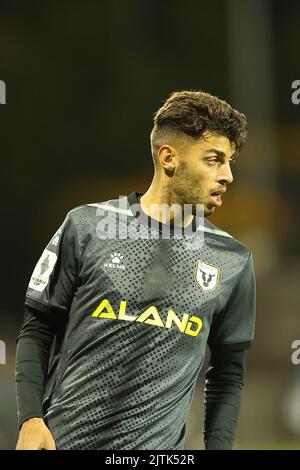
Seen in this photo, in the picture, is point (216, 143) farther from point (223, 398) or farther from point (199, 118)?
point (223, 398)

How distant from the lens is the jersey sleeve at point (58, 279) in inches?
125

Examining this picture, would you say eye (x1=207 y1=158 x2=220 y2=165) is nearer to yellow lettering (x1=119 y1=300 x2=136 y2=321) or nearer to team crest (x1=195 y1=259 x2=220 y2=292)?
team crest (x1=195 y1=259 x2=220 y2=292)

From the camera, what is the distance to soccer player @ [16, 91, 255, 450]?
3088mm

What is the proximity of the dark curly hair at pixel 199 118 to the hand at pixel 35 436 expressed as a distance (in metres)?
1.11

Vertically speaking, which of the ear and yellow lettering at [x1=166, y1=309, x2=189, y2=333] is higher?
the ear

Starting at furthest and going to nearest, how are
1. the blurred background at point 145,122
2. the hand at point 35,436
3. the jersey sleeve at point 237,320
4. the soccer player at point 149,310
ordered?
the blurred background at point 145,122
the jersey sleeve at point 237,320
the soccer player at point 149,310
the hand at point 35,436

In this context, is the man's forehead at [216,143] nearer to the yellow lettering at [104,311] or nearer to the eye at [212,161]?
the eye at [212,161]

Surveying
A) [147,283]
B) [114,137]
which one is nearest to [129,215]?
[147,283]

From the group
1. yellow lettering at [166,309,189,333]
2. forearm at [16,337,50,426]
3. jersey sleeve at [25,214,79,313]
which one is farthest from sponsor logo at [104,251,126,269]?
forearm at [16,337,50,426]

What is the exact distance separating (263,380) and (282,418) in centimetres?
80

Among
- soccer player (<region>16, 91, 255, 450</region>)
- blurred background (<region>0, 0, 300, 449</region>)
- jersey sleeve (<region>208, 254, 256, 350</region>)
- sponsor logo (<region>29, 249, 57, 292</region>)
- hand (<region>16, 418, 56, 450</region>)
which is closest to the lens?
hand (<region>16, 418, 56, 450</region>)

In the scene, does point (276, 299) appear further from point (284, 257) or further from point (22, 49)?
point (22, 49)

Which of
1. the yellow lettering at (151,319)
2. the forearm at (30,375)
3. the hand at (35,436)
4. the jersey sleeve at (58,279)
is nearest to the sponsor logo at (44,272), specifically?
the jersey sleeve at (58,279)

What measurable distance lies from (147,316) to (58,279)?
1.12 ft
